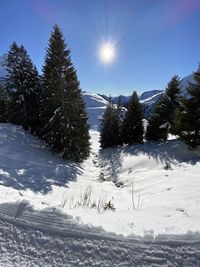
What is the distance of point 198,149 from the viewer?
69.6 ft

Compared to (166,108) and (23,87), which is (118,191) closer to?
(23,87)

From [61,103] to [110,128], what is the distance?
16411mm

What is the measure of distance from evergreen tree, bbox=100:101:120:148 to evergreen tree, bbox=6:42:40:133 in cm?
1300

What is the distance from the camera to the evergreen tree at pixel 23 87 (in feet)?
84.7

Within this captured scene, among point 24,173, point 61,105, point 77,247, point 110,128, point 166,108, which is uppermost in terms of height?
point 166,108

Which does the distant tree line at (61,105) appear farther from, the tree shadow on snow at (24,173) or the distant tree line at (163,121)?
the distant tree line at (163,121)

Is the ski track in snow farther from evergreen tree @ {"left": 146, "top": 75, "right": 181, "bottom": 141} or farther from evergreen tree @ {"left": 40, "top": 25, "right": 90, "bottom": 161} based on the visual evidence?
evergreen tree @ {"left": 146, "top": 75, "right": 181, "bottom": 141}

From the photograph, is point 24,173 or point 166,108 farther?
point 166,108

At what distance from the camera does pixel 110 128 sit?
36.2 m

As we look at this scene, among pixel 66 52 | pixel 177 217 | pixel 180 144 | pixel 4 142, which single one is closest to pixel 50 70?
pixel 66 52

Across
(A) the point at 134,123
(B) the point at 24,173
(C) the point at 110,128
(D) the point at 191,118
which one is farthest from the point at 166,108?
(B) the point at 24,173

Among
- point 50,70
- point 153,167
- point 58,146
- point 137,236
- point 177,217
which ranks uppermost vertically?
point 50,70

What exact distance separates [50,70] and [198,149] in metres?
14.9

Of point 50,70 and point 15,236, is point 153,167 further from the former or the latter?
point 15,236
